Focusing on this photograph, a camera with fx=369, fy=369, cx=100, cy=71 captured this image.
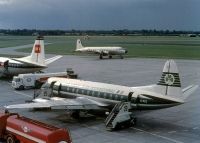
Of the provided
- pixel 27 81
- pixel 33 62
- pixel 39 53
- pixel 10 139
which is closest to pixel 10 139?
pixel 10 139

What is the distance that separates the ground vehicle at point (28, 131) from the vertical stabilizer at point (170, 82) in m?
11.9

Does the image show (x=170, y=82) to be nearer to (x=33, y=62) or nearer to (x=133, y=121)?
(x=133, y=121)

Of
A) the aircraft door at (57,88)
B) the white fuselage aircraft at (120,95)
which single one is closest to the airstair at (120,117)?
the white fuselage aircraft at (120,95)

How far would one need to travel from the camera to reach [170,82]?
33.5 m

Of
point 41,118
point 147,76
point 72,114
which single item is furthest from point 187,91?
point 147,76

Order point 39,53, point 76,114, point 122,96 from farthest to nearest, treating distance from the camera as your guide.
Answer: point 39,53 < point 76,114 < point 122,96

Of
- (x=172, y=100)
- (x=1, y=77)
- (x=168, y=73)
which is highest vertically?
(x=168, y=73)

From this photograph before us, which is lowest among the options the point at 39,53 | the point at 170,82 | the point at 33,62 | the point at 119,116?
the point at 119,116

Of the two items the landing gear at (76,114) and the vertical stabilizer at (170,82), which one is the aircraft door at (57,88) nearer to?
the landing gear at (76,114)

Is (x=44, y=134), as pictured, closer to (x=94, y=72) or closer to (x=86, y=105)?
(x=86, y=105)

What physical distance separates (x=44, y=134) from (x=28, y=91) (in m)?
31.6

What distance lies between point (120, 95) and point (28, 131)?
39.0 ft

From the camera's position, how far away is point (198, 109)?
1695 inches

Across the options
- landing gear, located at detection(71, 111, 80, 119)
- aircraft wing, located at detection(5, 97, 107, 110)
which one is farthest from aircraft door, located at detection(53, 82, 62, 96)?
landing gear, located at detection(71, 111, 80, 119)
